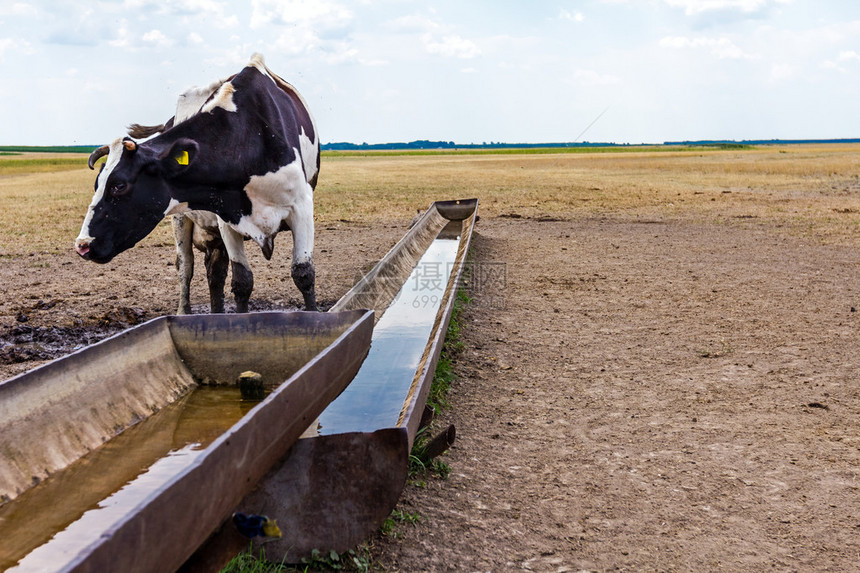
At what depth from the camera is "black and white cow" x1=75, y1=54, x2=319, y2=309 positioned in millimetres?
4184

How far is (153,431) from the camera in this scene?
3.75 metres

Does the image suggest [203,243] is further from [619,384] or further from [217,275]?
[619,384]

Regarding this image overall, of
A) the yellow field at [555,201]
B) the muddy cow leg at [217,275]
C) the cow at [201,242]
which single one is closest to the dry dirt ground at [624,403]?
the cow at [201,242]

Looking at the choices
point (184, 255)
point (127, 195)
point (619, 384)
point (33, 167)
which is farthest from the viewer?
point (33, 167)

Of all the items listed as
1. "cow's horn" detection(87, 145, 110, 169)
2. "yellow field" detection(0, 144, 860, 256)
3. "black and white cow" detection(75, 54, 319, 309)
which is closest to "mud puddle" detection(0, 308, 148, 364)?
"black and white cow" detection(75, 54, 319, 309)

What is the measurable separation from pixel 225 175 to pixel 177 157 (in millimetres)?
427

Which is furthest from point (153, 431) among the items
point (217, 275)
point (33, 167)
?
point (33, 167)

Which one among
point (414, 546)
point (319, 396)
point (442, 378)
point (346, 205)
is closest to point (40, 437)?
point (319, 396)

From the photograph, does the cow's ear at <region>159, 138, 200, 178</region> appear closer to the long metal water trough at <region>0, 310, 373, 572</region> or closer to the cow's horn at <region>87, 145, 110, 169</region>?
the cow's horn at <region>87, 145, 110, 169</region>

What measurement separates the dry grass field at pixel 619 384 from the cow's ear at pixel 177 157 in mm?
1873

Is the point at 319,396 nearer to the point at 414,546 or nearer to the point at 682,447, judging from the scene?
the point at 414,546

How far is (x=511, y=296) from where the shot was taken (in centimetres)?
788

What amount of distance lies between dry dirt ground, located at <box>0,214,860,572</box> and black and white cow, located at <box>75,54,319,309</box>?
1.61 metres

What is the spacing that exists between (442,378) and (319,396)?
5.71 feet
